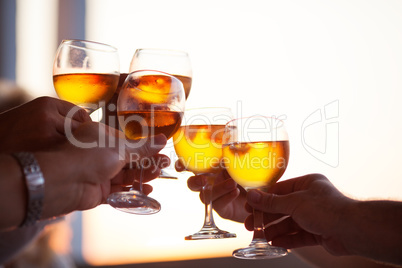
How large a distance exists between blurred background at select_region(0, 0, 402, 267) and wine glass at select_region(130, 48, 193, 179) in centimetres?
247

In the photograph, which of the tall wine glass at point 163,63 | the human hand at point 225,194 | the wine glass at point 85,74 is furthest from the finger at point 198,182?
the wine glass at point 85,74

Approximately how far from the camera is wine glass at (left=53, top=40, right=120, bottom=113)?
1.51 metres

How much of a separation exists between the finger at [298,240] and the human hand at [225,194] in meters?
0.22

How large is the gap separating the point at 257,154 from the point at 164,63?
52 cm

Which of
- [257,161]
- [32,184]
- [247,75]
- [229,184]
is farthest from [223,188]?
[247,75]

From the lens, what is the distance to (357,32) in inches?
179

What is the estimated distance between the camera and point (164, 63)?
5.70ft

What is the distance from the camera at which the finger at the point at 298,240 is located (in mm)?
1577

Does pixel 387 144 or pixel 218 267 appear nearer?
pixel 218 267

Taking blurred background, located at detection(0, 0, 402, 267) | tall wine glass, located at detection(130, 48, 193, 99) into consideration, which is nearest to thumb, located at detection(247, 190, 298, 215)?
tall wine glass, located at detection(130, 48, 193, 99)

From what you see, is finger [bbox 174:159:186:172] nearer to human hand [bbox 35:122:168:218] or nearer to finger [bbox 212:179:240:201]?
finger [bbox 212:179:240:201]

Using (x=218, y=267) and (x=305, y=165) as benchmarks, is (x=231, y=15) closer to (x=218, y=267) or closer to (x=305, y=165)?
(x=305, y=165)

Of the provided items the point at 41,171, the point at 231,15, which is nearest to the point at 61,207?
the point at 41,171

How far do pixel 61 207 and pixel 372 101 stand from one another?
3965 mm
